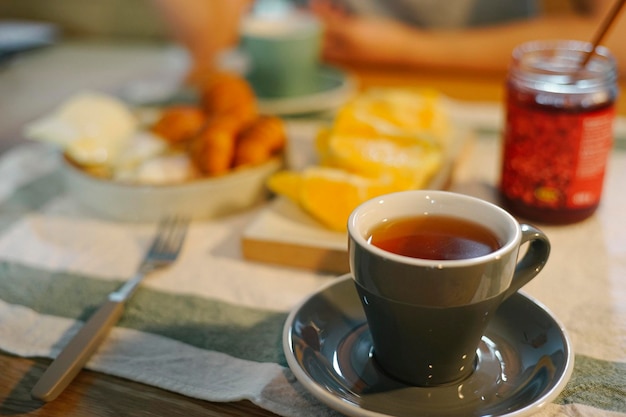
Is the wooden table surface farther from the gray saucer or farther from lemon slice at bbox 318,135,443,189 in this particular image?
lemon slice at bbox 318,135,443,189

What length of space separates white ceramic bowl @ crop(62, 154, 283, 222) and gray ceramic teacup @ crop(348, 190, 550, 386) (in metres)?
0.37

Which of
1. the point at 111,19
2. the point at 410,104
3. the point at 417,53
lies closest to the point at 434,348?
the point at 410,104

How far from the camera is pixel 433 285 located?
48 cm

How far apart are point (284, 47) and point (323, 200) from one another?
0.49 meters

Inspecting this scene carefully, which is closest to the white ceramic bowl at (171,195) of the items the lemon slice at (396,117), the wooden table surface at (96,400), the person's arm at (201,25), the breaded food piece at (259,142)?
the breaded food piece at (259,142)

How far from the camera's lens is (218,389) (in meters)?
0.56

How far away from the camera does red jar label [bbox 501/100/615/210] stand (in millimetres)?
750

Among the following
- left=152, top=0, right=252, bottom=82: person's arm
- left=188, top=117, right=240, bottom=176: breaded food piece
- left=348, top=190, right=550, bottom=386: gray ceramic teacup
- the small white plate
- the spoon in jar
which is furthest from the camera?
left=152, top=0, right=252, bottom=82: person's arm

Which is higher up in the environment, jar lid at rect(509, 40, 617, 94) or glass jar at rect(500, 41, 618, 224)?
jar lid at rect(509, 40, 617, 94)

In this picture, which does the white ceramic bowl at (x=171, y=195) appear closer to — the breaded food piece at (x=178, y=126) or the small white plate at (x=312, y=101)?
the breaded food piece at (x=178, y=126)

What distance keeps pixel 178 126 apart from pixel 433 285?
1.99 ft

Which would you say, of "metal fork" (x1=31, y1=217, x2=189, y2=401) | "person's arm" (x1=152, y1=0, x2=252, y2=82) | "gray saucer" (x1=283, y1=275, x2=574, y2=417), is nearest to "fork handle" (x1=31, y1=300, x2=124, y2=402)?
"metal fork" (x1=31, y1=217, x2=189, y2=401)

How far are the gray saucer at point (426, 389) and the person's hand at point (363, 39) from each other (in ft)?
2.97

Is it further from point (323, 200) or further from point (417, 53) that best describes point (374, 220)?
point (417, 53)
